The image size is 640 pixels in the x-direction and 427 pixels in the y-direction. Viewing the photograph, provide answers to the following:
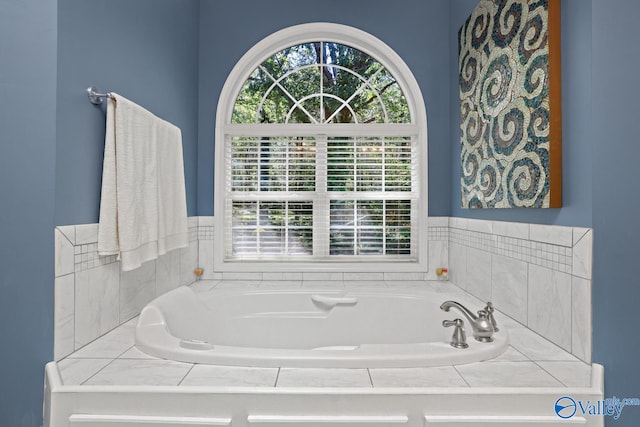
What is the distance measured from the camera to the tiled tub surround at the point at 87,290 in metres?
1.35

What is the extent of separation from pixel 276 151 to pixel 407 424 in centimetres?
213

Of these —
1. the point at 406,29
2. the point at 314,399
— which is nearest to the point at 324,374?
the point at 314,399

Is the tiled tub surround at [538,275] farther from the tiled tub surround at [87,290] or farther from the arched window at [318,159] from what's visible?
the tiled tub surround at [87,290]

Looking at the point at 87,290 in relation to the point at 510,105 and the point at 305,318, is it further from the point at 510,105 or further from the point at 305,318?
the point at 510,105

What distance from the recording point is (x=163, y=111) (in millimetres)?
2213

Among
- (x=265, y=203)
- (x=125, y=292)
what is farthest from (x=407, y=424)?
(x=265, y=203)

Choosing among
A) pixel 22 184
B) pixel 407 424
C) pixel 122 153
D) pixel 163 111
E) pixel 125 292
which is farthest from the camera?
pixel 163 111

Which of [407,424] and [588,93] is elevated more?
[588,93]

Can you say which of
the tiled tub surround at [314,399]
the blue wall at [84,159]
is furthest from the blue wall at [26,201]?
the tiled tub surround at [314,399]

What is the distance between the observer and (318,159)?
2.84 m

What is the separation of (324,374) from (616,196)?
3.84 feet

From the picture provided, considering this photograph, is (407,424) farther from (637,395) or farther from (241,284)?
(241,284)

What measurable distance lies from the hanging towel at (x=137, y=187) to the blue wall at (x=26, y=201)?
0.88 feet

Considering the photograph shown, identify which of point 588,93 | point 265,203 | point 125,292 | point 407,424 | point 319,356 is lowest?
point 407,424
